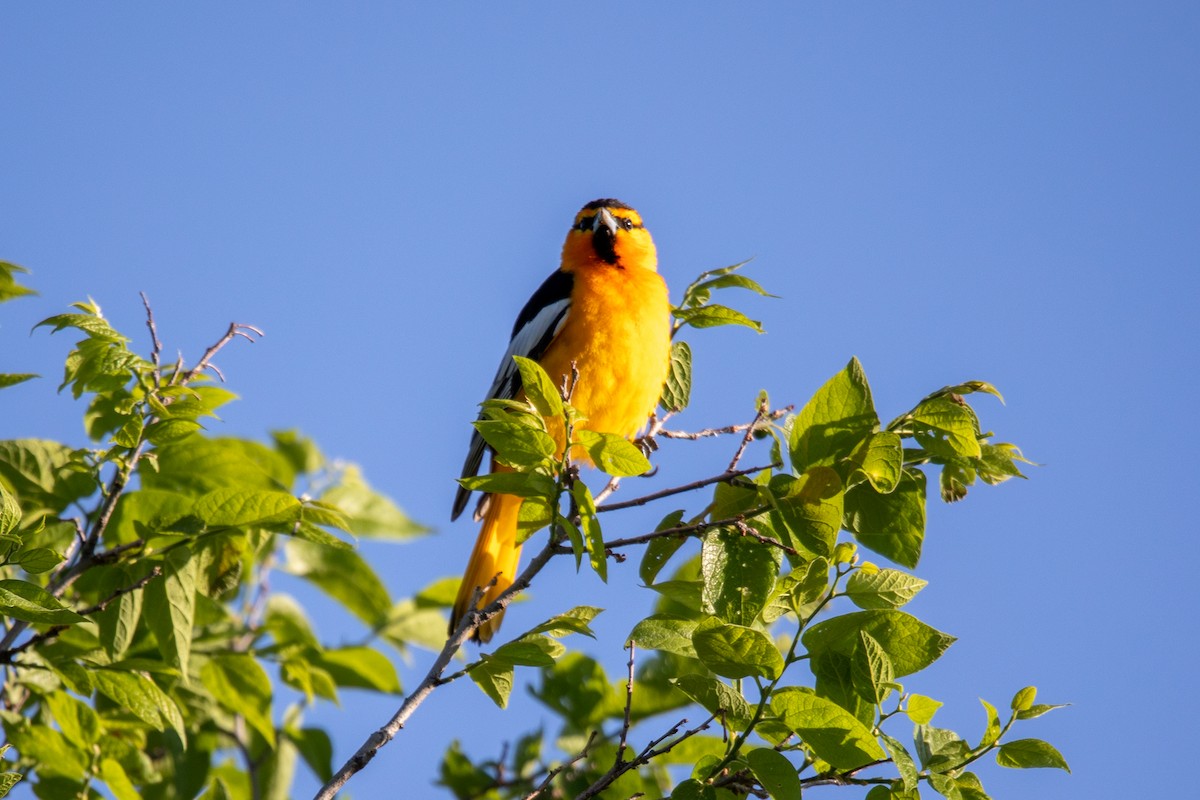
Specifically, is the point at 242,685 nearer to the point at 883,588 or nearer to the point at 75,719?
the point at 75,719

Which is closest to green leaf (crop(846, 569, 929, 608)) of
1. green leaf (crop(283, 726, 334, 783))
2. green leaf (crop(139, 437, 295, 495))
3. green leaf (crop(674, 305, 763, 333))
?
green leaf (crop(674, 305, 763, 333))

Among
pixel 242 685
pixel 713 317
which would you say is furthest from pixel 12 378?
pixel 713 317

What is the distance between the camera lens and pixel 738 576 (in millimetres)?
2045

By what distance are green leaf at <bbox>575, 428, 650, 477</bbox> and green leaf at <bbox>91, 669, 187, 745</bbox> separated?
1116mm

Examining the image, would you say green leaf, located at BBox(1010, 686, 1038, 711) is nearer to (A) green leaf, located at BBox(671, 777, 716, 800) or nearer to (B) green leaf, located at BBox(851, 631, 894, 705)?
(B) green leaf, located at BBox(851, 631, 894, 705)

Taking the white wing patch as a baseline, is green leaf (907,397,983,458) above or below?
below

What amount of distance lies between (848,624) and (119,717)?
195 centimetres

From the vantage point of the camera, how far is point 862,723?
1931 mm

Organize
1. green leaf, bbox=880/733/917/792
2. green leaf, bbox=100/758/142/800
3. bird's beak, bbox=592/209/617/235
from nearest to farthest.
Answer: green leaf, bbox=880/733/917/792, green leaf, bbox=100/758/142/800, bird's beak, bbox=592/209/617/235

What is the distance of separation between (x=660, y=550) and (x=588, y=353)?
5.96 ft

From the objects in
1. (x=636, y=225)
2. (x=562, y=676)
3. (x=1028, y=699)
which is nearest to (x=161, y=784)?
(x=562, y=676)

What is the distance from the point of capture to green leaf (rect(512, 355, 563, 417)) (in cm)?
197

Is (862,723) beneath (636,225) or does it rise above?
beneath

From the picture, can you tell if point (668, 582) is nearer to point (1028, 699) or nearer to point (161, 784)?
point (1028, 699)
